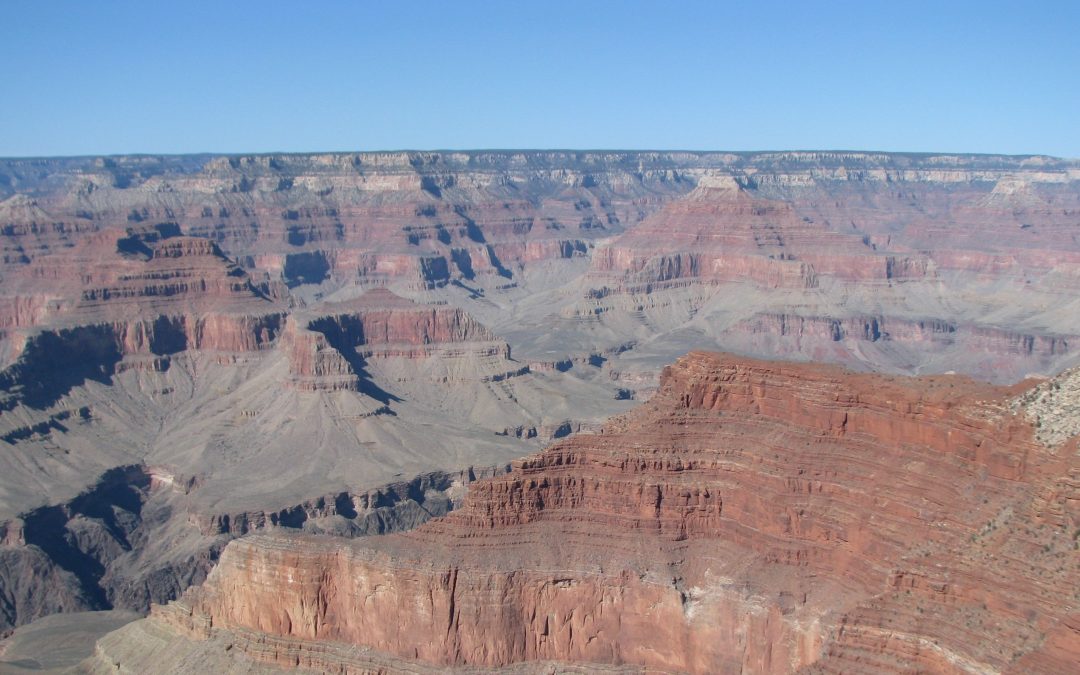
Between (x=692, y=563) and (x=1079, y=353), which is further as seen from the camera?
(x=1079, y=353)

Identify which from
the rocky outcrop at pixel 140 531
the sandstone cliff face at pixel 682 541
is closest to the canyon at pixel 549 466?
the sandstone cliff face at pixel 682 541

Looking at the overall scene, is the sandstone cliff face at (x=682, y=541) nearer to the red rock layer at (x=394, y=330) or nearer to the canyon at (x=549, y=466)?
the canyon at (x=549, y=466)

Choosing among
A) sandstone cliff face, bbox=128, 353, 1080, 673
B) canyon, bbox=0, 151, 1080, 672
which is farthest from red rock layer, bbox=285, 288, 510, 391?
sandstone cliff face, bbox=128, 353, 1080, 673

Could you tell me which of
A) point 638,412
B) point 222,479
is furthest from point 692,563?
point 222,479

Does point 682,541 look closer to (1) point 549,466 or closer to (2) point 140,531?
(1) point 549,466

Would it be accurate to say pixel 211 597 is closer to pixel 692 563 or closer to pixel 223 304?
pixel 692 563

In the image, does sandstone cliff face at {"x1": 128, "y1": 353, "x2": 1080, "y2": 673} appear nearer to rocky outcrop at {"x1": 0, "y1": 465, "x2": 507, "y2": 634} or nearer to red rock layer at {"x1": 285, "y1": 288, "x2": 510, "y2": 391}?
rocky outcrop at {"x1": 0, "y1": 465, "x2": 507, "y2": 634}
